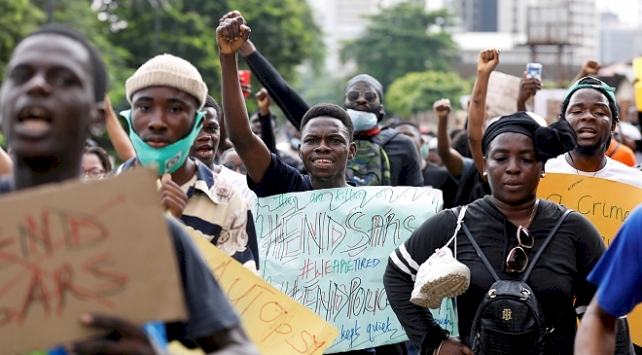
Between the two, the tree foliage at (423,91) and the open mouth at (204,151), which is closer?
the open mouth at (204,151)

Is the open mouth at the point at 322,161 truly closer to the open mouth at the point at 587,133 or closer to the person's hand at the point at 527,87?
the open mouth at the point at 587,133

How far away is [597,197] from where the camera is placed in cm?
544

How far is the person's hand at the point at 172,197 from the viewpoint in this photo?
3629mm

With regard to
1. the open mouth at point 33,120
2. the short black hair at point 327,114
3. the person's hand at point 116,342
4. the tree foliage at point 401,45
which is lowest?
the tree foliage at point 401,45

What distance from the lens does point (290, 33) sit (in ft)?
149

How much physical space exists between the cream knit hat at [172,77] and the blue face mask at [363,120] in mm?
3525

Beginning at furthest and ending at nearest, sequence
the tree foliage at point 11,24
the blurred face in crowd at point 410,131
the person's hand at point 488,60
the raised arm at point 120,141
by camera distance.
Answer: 1. the tree foliage at point 11,24
2. the blurred face in crowd at point 410,131
3. the raised arm at point 120,141
4. the person's hand at point 488,60

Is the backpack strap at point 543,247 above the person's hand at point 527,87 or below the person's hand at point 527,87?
below

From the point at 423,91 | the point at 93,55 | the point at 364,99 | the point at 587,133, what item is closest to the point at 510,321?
the point at 587,133

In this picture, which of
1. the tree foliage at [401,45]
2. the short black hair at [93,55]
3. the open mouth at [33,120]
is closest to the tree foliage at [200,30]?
the short black hair at [93,55]

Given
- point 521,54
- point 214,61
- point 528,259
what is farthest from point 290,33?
point 521,54

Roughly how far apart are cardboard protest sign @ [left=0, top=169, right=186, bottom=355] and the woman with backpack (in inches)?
85.5

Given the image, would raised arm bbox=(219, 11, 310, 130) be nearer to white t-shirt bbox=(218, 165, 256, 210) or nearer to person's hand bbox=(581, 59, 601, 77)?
white t-shirt bbox=(218, 165, 256, 210)

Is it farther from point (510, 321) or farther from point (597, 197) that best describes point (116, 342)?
point (597, 197)
